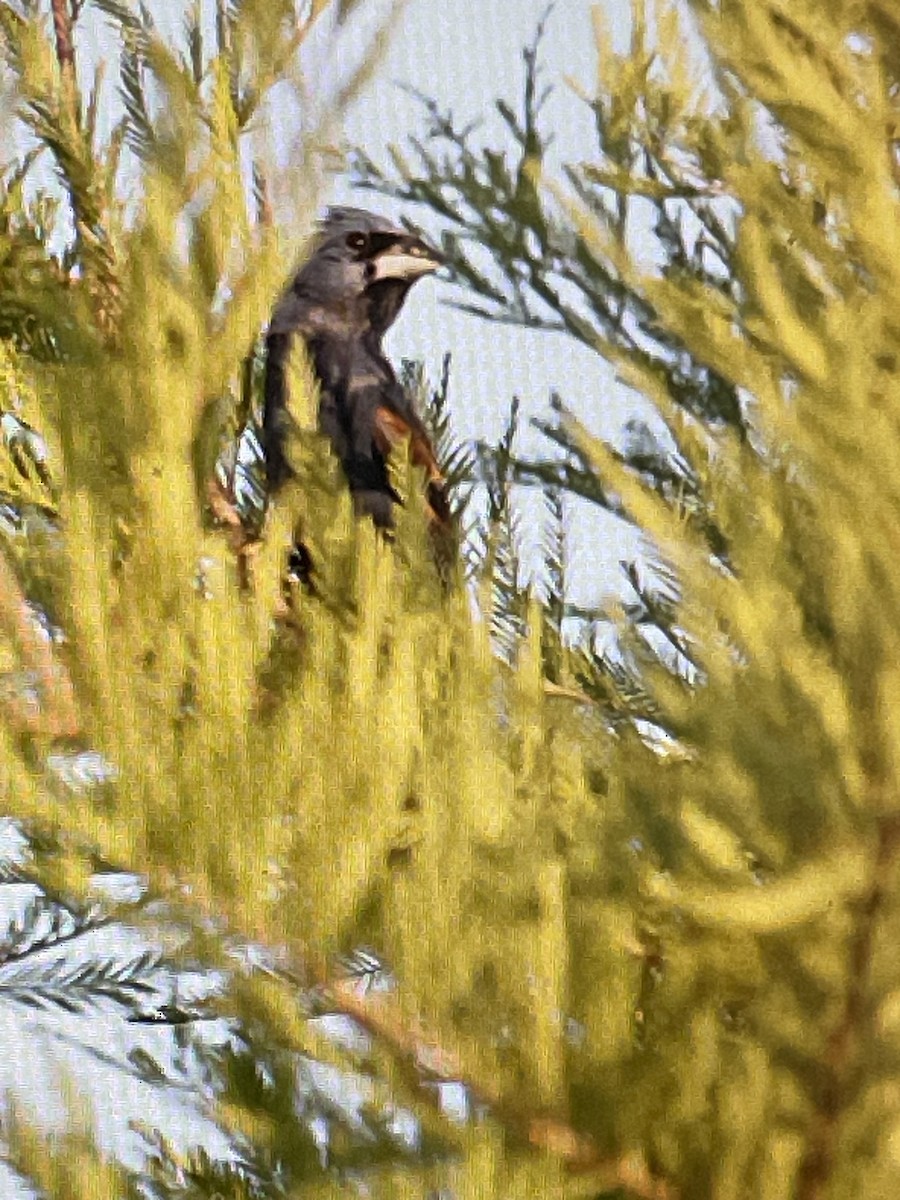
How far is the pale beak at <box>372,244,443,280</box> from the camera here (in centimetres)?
455

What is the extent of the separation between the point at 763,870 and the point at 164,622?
44 centimetres

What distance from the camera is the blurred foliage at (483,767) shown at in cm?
95

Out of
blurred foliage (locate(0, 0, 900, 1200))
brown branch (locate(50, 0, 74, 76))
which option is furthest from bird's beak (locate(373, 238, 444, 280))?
blurred foliage (locate(0, 0, 900, 1200))

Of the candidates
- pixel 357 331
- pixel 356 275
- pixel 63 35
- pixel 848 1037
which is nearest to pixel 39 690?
pixel 848 1037

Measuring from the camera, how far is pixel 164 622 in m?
1.11

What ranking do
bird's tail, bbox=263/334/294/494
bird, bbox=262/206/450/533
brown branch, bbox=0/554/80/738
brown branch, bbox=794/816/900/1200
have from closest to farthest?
brown branch, bbox=794/816/900/1200
brown branch, bbox=0/554/80/738
bird's tail, bbox=263/334/294/494
bird, bbox=262/206/450/533

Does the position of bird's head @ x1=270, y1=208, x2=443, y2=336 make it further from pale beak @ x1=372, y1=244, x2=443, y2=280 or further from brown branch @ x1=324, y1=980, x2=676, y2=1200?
brown branch @ x1=324, y1=980, x2=676, y2=1200

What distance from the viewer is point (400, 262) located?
181 inches

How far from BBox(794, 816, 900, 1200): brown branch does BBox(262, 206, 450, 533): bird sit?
7.23 ft

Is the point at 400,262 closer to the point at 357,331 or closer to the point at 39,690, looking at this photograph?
the point at 357,331

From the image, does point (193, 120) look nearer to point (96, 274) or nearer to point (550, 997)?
point (96, 274)

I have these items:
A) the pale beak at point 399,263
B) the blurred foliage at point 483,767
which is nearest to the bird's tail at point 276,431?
the blurred foliage at point 483,767

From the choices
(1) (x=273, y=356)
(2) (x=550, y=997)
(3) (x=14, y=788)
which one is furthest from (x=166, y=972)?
(1) (x=273, y=356)

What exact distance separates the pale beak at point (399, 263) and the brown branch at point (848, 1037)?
372 cm
